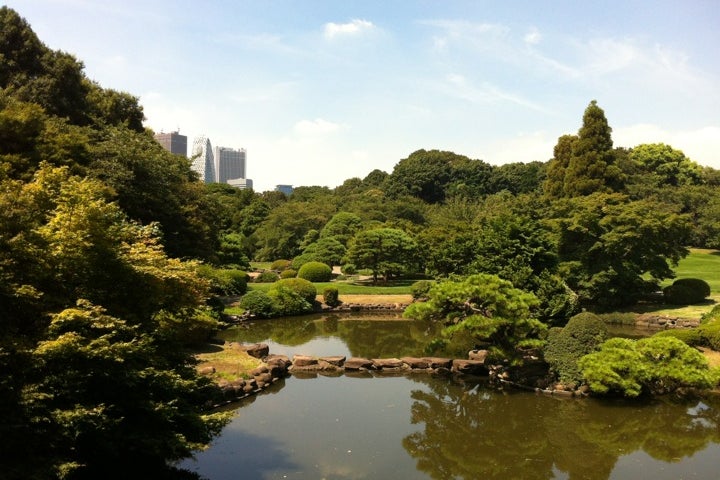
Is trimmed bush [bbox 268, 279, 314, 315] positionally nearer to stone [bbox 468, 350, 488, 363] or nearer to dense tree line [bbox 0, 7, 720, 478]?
dense tree line [bbox 0, 7, 720, 478]

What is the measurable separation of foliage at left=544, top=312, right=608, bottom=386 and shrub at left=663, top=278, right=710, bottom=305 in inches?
592

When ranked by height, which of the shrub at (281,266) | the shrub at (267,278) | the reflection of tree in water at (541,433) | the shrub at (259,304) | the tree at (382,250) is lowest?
the reflection of tree in water at (541,433)

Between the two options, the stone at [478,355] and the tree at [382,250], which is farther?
the tree at [382,250]

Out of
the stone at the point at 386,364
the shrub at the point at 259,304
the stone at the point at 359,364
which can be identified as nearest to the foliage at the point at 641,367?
the stone at the point at 386,364

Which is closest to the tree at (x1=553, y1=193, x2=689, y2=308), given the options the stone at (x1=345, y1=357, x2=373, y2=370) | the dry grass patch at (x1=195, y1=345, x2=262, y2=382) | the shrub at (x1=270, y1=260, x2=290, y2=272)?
the stone at (x1=345, y1=357, x2=373, y2=370)

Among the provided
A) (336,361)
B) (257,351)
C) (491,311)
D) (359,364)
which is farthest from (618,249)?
(257,351)

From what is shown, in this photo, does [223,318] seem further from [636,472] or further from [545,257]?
[636,472]

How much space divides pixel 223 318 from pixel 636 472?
17958mm

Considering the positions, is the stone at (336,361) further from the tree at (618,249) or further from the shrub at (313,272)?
the shrub at (313,272)

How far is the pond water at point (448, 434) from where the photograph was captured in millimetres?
9516

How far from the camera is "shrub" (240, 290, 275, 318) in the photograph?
2534cm

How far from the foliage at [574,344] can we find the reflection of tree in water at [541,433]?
765 mm

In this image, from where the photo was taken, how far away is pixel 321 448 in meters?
10.2

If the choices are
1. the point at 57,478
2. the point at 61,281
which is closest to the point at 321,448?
the point at 57,478
